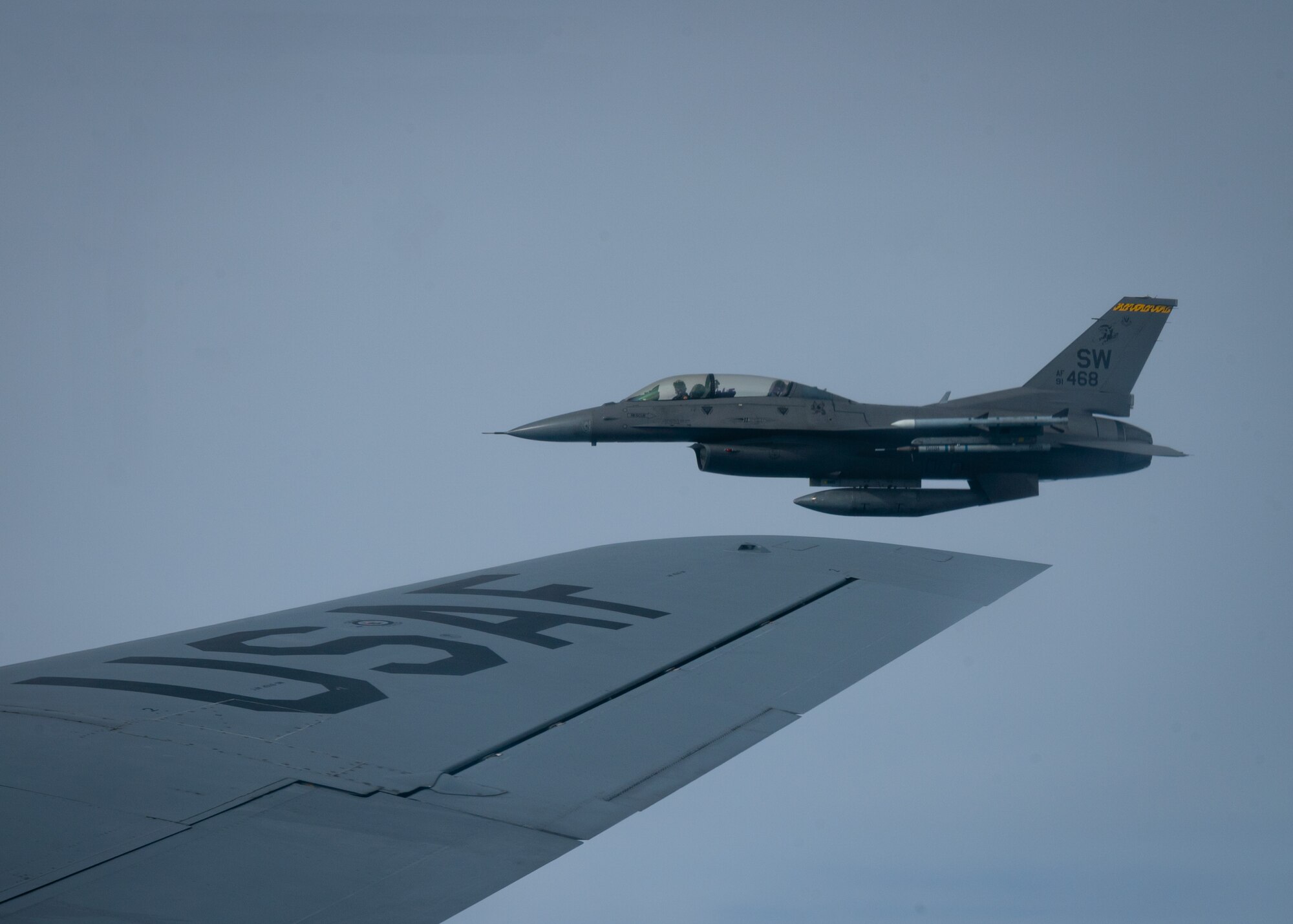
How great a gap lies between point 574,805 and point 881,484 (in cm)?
1509

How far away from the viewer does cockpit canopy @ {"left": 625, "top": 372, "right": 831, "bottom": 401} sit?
18391 millimetres

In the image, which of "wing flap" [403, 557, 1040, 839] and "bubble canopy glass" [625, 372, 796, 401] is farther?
"bubble canopy glass" [625, 372, 796, 401]

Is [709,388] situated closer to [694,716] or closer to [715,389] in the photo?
[715,389]

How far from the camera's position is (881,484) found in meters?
19.1

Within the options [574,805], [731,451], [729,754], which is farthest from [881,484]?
[574,805]

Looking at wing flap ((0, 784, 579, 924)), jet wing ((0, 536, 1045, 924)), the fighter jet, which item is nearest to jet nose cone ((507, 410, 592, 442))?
the fighter jet

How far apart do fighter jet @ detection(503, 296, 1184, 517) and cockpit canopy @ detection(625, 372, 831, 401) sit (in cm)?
2

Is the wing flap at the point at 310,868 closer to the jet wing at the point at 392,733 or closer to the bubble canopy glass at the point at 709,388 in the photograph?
the jet wing at the point at 392,733

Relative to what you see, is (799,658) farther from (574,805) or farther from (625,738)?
(574,805)

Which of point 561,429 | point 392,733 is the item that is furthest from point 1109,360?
point 392,733

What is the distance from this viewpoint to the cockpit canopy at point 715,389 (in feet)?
60.3

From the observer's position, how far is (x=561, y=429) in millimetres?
18328

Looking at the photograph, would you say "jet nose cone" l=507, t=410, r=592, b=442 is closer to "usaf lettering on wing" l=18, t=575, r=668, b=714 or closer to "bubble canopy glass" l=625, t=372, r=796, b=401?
"bubble canopy glass" l=625, t=372, r=796, b=401

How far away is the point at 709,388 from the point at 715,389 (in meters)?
0.11
